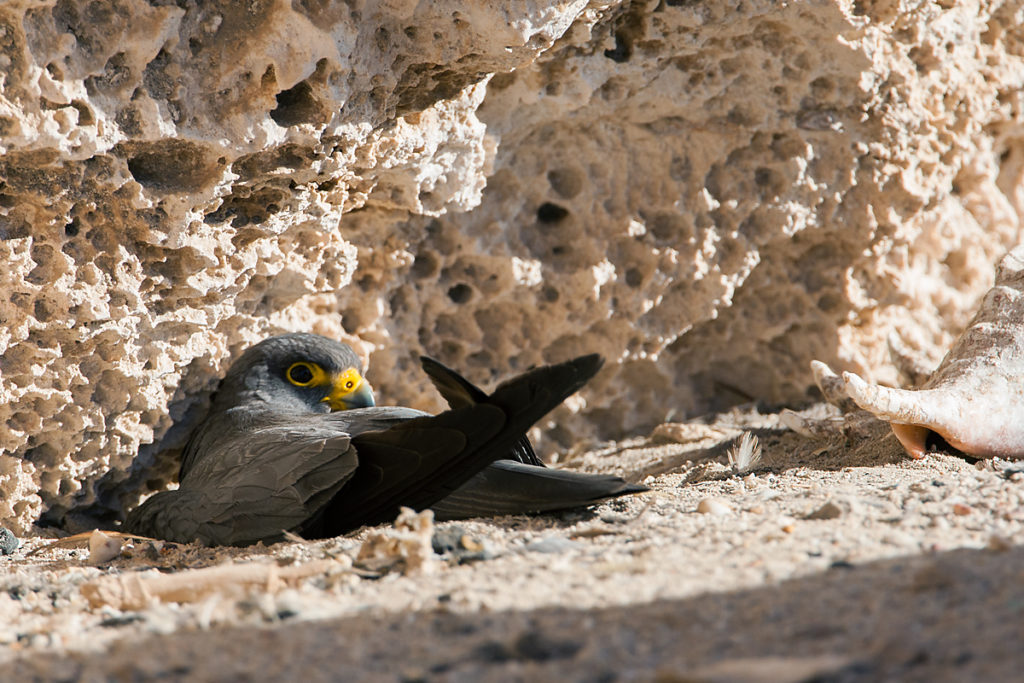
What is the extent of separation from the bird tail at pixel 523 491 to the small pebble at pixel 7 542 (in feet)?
5.46

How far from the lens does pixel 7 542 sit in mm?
3352

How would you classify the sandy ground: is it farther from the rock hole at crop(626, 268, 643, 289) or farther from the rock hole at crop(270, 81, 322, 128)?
the rock hole at crop(626, 268, 643, 289)

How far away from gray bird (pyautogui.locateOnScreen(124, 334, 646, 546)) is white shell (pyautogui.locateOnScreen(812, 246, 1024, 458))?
3.68ft

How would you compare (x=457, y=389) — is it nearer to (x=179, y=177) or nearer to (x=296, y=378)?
(x=296, y=378)

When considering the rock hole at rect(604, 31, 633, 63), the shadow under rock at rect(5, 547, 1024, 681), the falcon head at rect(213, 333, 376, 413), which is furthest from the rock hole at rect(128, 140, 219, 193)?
the rock hole at rect(604, 31, 633, 63)

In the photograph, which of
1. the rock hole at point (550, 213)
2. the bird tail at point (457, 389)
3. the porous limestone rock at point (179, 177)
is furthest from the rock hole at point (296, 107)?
the rock hole at point (550, 213)

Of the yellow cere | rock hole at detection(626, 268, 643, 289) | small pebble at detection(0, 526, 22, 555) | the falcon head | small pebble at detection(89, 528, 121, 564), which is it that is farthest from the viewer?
rock hole at detection(626, 268, 643, 289)

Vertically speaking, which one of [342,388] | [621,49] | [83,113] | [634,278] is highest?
[621,49]

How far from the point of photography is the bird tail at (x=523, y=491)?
283 cm

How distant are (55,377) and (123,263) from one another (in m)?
0.51

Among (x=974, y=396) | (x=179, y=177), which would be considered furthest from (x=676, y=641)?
(x=179, y=177)

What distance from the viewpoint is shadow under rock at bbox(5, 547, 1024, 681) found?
1.55m

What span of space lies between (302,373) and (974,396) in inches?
108

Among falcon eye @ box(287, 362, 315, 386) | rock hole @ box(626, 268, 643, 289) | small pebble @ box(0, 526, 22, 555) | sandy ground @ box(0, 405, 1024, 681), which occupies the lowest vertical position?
small pebble @ box(0, 526, 22, 555)
